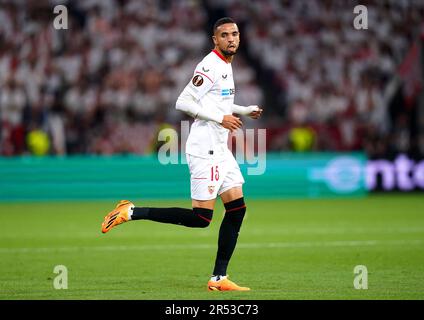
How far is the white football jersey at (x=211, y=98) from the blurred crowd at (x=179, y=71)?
15111 millimetres

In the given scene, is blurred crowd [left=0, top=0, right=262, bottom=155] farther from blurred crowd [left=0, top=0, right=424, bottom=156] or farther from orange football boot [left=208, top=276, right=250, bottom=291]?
orange football boot [left=208, top=276, right=250, bottom=291]

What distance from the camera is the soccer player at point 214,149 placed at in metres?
9.70

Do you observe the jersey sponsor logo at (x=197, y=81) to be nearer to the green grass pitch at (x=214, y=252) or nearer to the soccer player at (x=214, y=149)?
Answer: the soccer player at (x=214, y=149)

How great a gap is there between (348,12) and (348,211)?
11.0 m

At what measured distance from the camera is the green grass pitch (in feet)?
31.1

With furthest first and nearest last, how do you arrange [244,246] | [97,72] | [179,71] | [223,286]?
1. [179,71]
2. [97,72]
3. [244,246]
4. [223,286]

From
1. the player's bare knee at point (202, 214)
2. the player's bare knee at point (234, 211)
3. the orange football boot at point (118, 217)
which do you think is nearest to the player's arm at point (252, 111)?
the player's bare knee at point (234, 211)

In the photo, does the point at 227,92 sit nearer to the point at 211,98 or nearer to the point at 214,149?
the point at 211,98

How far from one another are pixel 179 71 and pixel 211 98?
1714 centimetres

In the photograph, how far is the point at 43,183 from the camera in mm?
23000

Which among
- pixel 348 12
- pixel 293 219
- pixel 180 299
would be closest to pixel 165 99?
pixel 348 12

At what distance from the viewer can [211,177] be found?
9688 mm

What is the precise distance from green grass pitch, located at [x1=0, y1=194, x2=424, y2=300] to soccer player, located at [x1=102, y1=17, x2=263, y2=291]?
669 mm

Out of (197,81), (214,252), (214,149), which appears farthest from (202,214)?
(214,252)
